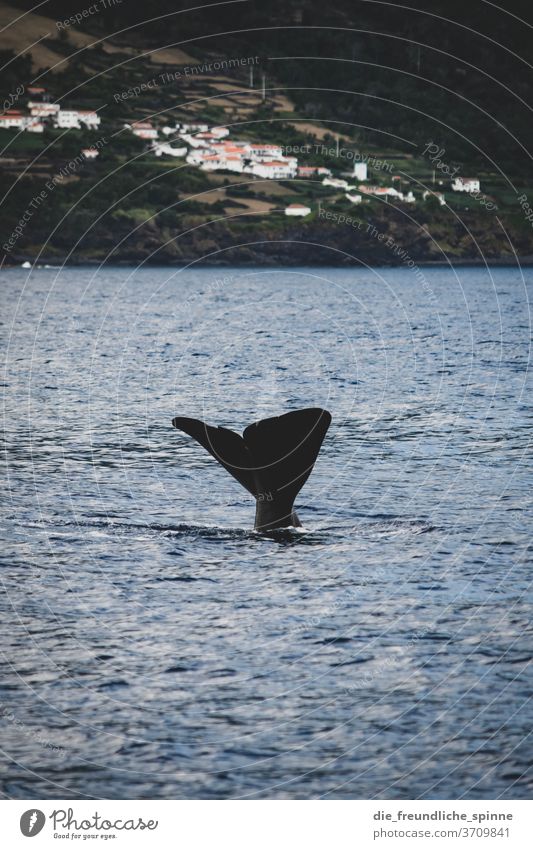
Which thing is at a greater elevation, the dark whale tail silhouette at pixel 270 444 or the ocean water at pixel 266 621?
the dark whale tail silhouette at pixel 270 444

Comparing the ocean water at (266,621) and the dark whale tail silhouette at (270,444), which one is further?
the dark whale tail silhouette at (270,444)

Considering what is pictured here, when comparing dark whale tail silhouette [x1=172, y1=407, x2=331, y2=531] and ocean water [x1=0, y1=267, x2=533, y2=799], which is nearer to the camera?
ocean water [x1=0, y1=267, x2=533, y2=799]

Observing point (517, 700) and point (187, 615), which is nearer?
point (517, 700)

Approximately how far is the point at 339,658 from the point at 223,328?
14942 cm

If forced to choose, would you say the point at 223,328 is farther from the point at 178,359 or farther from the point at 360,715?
the point at 360,715

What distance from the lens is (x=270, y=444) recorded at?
35.0 metres

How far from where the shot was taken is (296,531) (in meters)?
40.6

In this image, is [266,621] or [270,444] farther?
[270,444]

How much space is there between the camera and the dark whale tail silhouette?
3416 centimetres

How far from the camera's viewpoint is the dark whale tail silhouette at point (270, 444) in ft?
112

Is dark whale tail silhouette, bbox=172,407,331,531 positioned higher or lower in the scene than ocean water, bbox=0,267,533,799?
higher

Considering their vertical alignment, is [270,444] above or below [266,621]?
above
